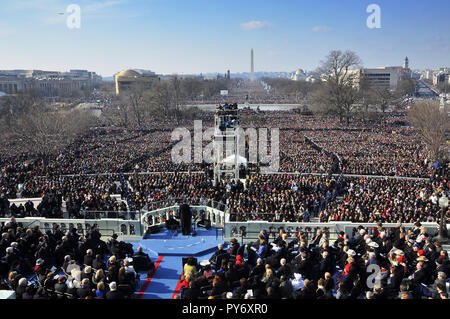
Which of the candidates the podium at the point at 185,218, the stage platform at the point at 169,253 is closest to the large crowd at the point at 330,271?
the stage platform at the point at 169,253

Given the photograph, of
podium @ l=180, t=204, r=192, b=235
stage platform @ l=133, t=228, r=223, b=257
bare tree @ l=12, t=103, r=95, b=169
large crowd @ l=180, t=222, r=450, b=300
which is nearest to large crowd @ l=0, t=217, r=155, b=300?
stage platform @ l=133, t=228, r=223, b=257

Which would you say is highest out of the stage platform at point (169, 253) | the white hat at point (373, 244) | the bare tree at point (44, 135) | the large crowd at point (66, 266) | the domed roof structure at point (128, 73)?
the domed roof structure at point (128, 73)

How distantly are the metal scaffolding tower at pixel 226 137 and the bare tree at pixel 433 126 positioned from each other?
20794 millimetres

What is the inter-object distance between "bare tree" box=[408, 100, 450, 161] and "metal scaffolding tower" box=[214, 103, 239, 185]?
2079 centimetres

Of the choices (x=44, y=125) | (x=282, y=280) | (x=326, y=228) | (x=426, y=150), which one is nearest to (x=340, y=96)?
(x=426, y=150)

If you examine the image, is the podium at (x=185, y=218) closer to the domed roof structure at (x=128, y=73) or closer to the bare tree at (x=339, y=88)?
the bare tree at (x=339, y=88)

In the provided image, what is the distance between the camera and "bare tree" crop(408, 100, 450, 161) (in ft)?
109

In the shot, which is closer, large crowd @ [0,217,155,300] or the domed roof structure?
large crowd @ [0,217,155,300]

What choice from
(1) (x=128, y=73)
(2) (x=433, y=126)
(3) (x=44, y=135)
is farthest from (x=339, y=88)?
(1) (x=128, y=73)

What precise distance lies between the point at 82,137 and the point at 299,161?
1338 inches

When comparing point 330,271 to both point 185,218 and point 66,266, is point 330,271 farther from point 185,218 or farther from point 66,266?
point 66,266

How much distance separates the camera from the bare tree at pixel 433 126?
3319cm

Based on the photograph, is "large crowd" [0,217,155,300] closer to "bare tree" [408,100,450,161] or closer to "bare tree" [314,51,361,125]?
"bare tree" [408,100,450,161]

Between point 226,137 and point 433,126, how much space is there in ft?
93.6
